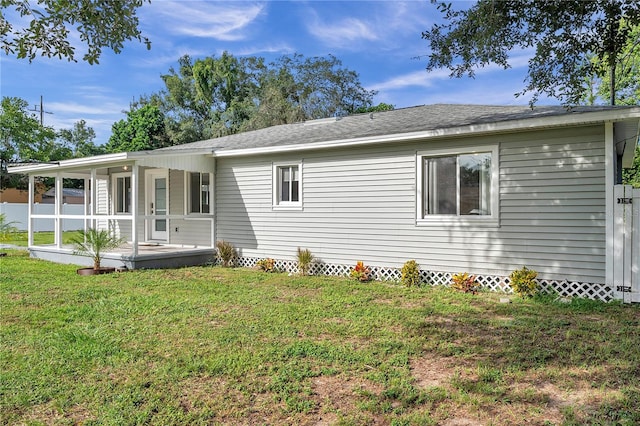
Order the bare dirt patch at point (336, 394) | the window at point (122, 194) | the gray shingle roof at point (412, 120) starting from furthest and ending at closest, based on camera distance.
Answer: the window at point (122, 194), the gray shingle roof at point (412, 120), the bare dirt patch at point (336, 394)

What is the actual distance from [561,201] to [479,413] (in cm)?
496

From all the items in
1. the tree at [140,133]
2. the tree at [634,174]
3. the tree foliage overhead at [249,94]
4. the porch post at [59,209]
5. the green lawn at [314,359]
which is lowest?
the green lawn at [314,359]

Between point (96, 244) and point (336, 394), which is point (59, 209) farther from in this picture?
point (336, 394)

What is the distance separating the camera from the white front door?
12516mm

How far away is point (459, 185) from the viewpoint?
25.3 ft

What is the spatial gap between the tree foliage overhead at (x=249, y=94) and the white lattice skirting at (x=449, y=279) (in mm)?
20374

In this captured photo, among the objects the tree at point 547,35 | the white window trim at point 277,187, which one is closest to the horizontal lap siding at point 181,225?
the white window trim at point 277,187

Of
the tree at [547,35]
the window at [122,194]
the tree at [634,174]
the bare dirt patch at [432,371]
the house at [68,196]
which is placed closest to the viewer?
the bare dirt patch at [432,371]

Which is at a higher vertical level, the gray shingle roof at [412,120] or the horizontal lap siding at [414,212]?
the gray shingle roof at [412,120]

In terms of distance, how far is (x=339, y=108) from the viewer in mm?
30688

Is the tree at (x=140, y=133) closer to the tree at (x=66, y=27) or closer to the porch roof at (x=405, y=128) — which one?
the porch roof at (x=405, y=128)

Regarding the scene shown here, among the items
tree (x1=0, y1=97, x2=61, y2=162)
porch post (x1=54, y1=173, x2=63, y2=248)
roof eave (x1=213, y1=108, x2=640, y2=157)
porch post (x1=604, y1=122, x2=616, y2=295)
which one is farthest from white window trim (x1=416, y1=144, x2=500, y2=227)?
tree (x1=0, y1=97, x2=61, y2=162)

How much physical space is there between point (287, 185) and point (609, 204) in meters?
6.50

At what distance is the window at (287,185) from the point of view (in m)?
9.84
